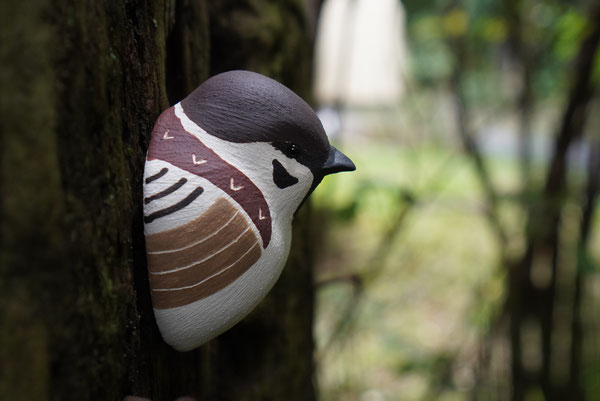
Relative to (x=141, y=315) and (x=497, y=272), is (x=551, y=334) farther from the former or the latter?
(x=141, y=315)

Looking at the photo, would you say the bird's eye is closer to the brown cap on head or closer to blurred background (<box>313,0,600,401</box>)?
the brown cap on head

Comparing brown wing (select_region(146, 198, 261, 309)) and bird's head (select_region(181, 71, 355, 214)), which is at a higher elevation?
bird's head (select_region(181, 71, 355, 214))

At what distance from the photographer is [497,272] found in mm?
1360

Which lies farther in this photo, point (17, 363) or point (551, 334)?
point (551, 334)

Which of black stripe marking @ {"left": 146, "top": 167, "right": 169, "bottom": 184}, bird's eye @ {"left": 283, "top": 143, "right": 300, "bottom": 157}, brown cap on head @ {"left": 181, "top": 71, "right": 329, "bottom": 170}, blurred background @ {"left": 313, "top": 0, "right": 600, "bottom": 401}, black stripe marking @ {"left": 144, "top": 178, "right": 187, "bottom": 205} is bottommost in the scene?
blurred background @ {"left": 313, "top": 0, "right": 600, "bottom": 401}

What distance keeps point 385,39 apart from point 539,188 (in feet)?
1.82

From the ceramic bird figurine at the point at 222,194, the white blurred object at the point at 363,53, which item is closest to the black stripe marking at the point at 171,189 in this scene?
the ceramic bird figurine at the point at 222,194

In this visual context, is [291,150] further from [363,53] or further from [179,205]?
[363,53]

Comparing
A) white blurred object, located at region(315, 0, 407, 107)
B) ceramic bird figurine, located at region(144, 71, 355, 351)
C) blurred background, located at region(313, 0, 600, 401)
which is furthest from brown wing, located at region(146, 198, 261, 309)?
white blurred object, located at region(315, 0, 407, 107)

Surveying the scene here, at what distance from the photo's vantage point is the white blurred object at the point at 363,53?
1.27 meters

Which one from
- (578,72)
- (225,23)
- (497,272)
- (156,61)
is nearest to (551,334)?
(497,272)

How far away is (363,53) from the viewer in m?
1.60

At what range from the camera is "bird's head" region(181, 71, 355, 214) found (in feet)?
1.44

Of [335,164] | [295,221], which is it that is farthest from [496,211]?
[335,164]
